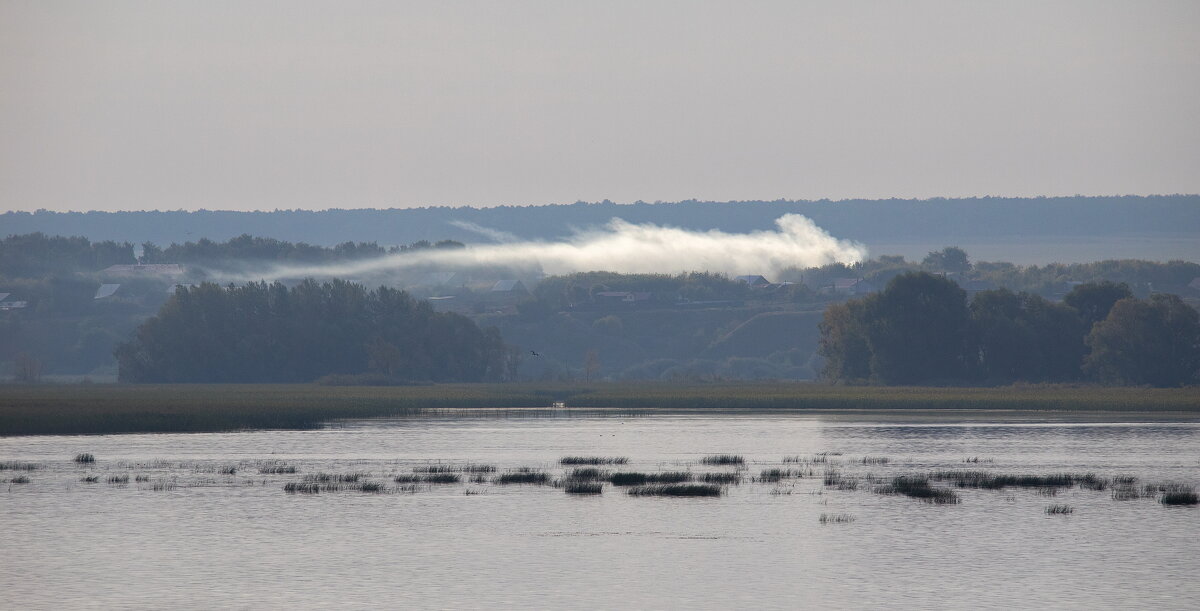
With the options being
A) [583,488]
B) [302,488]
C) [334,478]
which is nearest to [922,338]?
[334,478]

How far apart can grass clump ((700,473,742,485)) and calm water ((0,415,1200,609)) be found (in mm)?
1214

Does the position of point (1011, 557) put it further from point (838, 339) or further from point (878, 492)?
point (838, 339)

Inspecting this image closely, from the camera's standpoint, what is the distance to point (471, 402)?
147 meters

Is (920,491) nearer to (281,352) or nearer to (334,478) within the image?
(334,478)

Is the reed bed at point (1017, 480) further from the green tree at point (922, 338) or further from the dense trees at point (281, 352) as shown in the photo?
the dense trees at point (281, 352)

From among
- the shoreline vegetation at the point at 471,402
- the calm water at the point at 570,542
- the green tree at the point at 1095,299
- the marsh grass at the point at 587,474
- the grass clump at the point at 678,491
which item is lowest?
the calm water at the point at 570,542

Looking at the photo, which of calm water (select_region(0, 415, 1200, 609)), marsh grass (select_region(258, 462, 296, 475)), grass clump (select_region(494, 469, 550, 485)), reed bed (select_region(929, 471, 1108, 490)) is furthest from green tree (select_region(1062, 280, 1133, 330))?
marsh grass (select_region(258, 462, 296, 475))

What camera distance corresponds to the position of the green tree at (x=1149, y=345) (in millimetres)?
161500

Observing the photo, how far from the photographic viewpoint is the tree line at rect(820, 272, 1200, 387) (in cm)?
16238

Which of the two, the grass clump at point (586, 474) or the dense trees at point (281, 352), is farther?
the dense trees at point (281, 352)

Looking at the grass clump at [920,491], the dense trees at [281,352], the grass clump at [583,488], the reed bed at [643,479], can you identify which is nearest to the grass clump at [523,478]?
the grass clump at [583,488]

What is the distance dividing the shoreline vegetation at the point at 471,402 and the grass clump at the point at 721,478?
47309 millimetres

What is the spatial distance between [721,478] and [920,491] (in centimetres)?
907

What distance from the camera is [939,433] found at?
4109 inches
